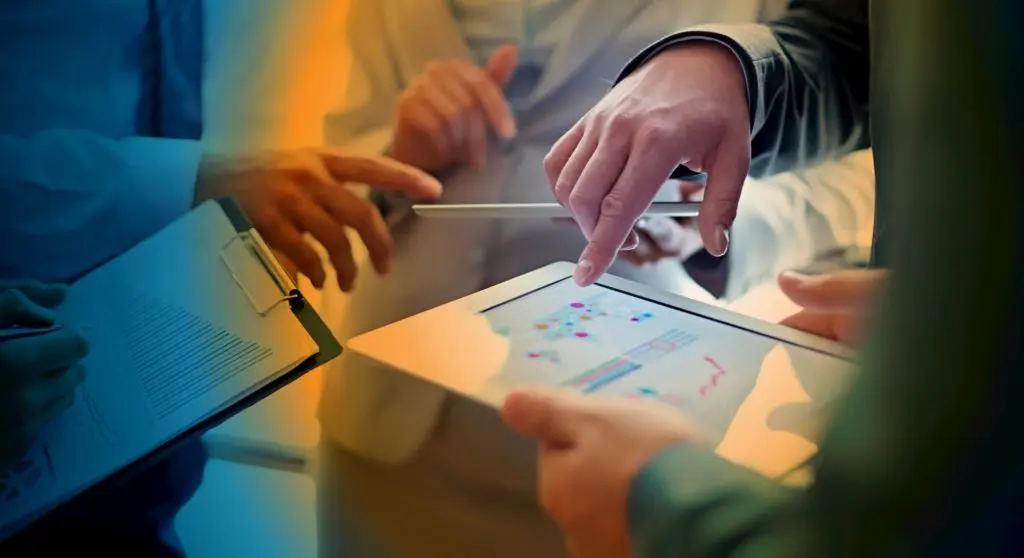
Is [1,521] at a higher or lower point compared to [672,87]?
lower

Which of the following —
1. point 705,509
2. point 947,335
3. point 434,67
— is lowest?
point 705,509

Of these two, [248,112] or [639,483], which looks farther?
[248,112]

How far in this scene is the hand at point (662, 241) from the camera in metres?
0.53

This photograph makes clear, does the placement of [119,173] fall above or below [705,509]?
above

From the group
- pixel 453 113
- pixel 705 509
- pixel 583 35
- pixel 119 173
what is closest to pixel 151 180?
pixel 119 173

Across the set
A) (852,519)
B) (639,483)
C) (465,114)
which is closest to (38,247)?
(465,114)

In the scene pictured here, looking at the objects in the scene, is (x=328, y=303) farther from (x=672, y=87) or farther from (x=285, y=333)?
(x=672, y=87)

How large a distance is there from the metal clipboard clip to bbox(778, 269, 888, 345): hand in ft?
1.10

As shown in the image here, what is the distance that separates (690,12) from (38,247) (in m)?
0.50

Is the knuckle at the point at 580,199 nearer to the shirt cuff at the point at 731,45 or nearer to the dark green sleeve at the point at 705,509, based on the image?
the shirt cuff at the point at 731,45

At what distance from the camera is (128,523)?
0.53m

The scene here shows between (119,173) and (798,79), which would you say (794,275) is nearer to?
(798,79)

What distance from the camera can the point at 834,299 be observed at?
45 cm

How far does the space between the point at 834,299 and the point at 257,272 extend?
384mm
